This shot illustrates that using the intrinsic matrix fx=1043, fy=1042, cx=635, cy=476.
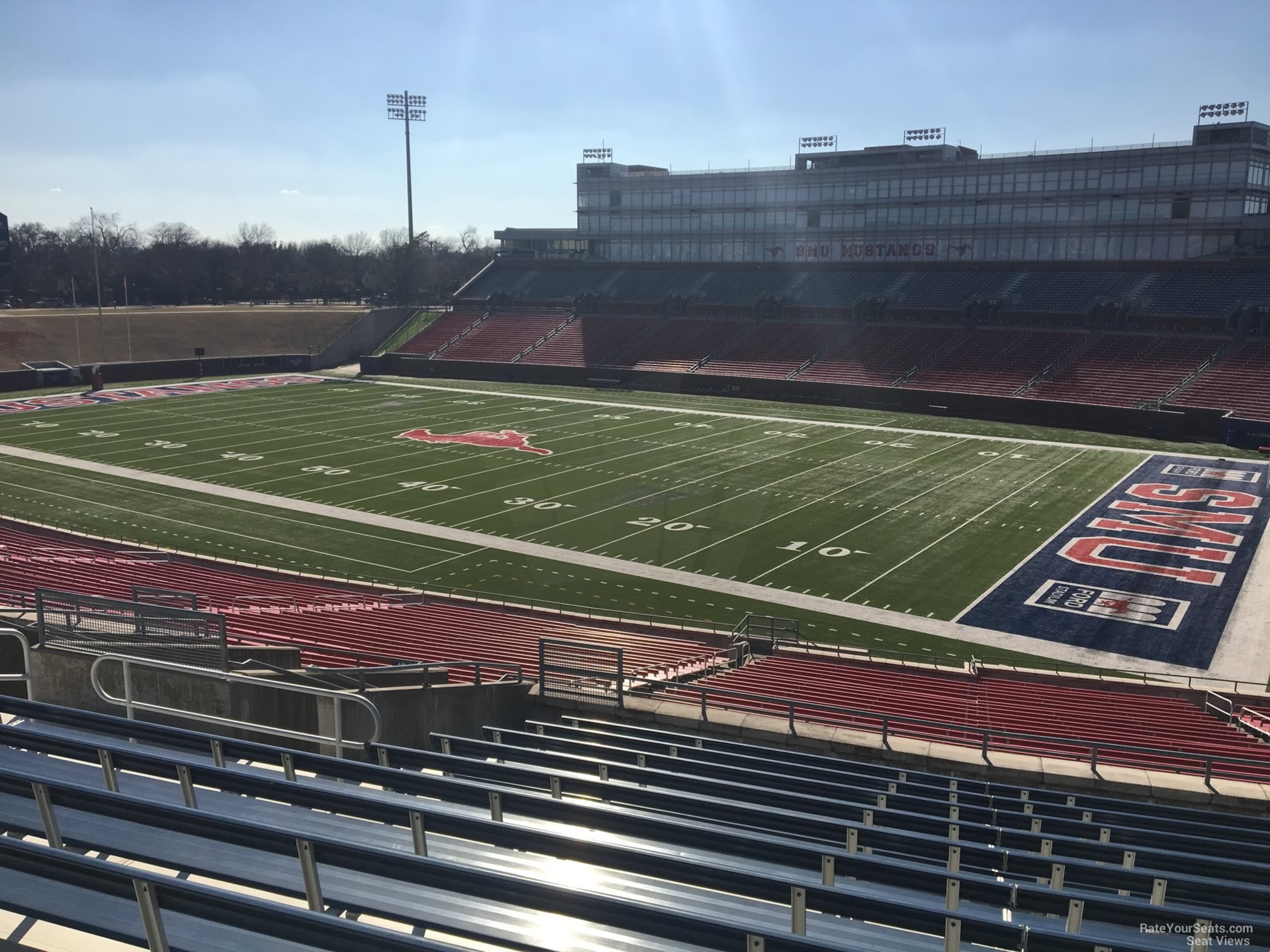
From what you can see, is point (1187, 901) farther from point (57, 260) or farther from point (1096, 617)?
point (57, 260)

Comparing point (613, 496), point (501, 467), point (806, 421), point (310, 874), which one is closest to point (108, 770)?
point (310, 874)

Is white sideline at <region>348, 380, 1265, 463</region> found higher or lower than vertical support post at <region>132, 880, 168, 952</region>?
lower

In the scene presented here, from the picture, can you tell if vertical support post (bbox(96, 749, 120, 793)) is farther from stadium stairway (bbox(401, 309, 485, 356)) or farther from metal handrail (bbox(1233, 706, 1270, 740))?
stadium stairway (bbox(401, 309, 485, 356))

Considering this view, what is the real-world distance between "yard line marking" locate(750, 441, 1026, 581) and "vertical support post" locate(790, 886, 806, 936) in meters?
21.7

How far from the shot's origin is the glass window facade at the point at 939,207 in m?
59.6

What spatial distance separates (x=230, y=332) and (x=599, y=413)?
38.0 metres

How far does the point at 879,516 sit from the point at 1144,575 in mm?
7803

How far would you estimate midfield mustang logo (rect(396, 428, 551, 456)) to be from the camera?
42.9 m

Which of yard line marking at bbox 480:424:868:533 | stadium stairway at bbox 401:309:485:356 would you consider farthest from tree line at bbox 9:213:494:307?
yard line marking at bbox 480:424:868:533

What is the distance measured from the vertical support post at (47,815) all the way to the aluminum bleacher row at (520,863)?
0.04 ft

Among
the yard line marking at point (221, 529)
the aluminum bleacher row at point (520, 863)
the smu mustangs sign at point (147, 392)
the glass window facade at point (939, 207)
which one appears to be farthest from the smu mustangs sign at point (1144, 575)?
the smu mustangs sign at point (147, 392)

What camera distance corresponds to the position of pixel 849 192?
72.4 m

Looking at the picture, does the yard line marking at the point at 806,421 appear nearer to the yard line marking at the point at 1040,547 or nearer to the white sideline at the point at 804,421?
the white sideline at the point at 804,421

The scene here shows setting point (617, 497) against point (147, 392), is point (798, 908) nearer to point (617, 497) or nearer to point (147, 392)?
point (617, 497)
